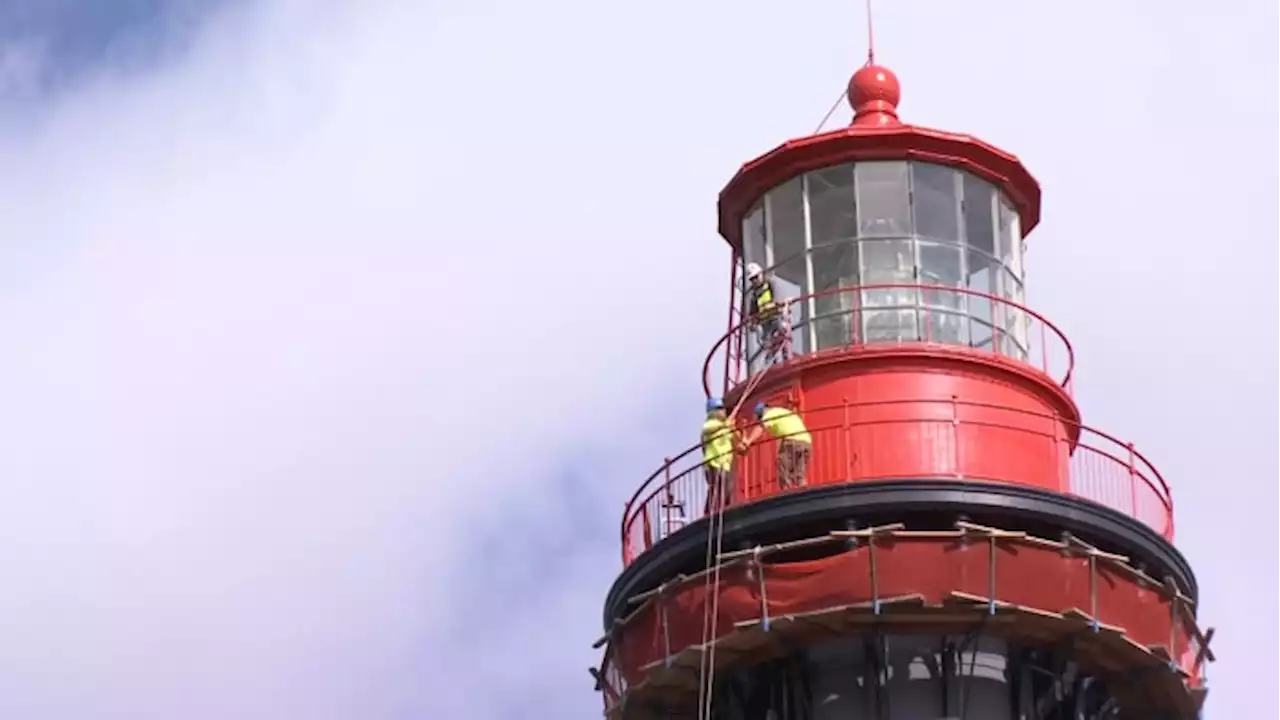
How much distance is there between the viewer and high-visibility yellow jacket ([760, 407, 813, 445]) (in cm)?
4266

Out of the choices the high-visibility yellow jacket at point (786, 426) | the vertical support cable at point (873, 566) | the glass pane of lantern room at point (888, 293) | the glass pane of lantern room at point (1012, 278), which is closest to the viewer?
the vertical support cable at point (873, 566)

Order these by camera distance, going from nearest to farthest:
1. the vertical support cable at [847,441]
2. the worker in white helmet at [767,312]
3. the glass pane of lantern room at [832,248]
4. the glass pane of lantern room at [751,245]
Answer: the vertical support cable at [847,441] < the glass pane of lantern room at [832,248] < the worker in white helmet at [767,312] < the glass pane of lantern room at [751,245]

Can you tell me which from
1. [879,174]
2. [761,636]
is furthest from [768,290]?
[761,636]

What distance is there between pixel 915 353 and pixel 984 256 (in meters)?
2.81

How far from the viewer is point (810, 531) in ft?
137

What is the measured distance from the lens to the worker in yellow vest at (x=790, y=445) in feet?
139

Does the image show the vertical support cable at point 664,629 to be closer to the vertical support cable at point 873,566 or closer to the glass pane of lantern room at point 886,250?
the vertical support cable at point 873,566

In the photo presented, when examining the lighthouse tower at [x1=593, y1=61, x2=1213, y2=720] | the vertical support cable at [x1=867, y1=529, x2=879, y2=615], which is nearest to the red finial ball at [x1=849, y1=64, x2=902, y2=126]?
the lighthouse tower at [x1=593, y1=61, x2=1213, y2=720]

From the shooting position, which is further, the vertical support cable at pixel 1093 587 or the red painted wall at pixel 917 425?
the red painted wall at pixel 917 425

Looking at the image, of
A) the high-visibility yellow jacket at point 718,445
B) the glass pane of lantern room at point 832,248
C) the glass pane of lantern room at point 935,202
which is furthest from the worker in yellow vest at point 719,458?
the glass pane of lantern room at point 935,202

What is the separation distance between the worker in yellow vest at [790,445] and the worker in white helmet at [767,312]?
154 cm

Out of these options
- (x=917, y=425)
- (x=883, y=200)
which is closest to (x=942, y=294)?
(x=883, y=200)

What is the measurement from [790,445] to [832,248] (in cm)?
355

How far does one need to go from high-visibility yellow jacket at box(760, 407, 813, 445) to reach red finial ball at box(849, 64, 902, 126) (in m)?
5.02
